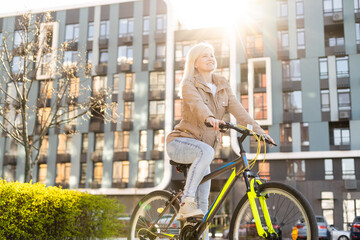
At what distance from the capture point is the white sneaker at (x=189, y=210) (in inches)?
176

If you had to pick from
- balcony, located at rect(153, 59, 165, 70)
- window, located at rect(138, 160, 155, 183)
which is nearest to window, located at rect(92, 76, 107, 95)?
balcony, located at rect(153, 59, 165, 70)

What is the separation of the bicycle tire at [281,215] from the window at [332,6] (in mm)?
39822

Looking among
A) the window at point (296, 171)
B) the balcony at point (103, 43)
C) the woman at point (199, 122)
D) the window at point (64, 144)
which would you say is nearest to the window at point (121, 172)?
the window at point (64, 144)

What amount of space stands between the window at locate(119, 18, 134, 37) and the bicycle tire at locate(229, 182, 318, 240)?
42.5m

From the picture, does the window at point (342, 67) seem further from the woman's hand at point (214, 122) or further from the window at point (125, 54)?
the woman's hand at point (214, 122)

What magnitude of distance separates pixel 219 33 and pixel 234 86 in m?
5.72

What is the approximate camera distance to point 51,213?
7812mm

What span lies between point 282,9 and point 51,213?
37748 mm

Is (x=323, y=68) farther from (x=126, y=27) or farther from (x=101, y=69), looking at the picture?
(x=101, y=69)

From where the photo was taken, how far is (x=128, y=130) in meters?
43.3

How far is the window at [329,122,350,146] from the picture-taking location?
125 feet

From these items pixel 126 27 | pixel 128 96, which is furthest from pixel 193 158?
pixel 126 27

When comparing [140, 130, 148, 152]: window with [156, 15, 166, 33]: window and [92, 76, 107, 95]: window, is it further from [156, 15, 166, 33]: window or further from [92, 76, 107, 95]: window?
[156, 15, 166, 33]: window

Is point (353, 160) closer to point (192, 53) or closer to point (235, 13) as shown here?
point (235, 13)
